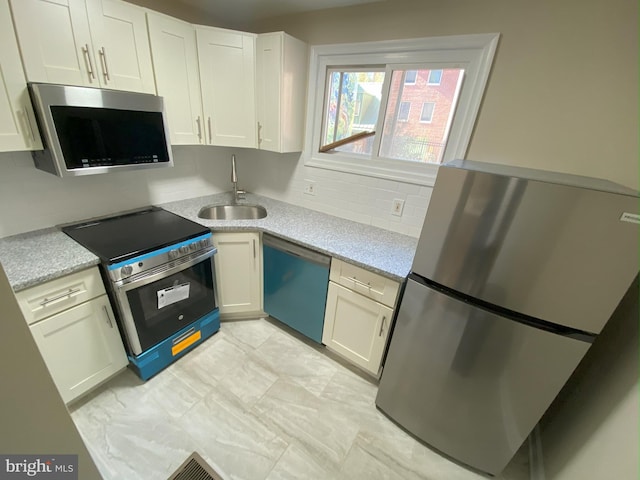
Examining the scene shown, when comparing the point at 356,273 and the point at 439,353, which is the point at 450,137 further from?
the point at 439,353

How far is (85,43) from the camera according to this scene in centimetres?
133

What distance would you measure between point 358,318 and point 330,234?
590mm

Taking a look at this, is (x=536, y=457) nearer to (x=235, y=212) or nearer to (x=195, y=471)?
(x=195, y=471)

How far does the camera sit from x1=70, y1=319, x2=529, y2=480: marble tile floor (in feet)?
4.40

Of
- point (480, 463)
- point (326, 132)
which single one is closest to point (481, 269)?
point (480, 463)

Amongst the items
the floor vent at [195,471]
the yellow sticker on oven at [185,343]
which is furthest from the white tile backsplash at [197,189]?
the floor vent at [195,471]

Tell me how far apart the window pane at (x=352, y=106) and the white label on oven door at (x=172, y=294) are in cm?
151

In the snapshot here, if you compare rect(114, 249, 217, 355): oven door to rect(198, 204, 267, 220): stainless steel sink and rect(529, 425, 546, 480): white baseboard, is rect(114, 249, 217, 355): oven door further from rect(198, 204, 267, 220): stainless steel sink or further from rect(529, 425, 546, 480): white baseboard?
rect(529, 425, 546, 480): white baseboard

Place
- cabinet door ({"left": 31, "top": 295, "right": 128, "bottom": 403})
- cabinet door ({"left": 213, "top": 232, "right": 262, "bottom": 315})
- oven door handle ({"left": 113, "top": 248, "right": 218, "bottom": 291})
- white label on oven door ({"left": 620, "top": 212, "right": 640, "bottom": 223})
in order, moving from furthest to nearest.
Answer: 1. cabinet door ({"left": 213, "top": 232, "right": 262, "bottom": 315})
2. oven door handle ({"left": 113, "top": 248, "right": 218, "bottom": 291})
3. cabinet door ({"left": 31, "top": 295, "right": 128, "bottom": 403})
4. white label on oven door ({"left": 620, "top": 212, "right": 640, "bottom": 223})

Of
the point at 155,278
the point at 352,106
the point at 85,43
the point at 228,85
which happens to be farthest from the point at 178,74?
the point at 155,278

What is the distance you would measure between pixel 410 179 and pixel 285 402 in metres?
1.65

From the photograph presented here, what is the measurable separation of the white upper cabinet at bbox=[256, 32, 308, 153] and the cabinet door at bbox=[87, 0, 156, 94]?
27.3 inches

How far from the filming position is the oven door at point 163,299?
1477 mm

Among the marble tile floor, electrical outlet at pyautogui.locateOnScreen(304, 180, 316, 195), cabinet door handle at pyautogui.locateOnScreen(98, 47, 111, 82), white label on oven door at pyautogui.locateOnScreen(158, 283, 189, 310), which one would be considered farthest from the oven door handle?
cabinet door handle at pyautogui.locateOnScreen(98, 47, 111, 82)
